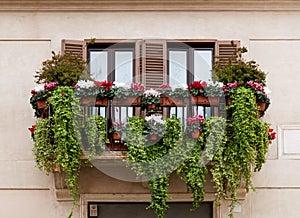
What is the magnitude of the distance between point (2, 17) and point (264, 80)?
4102 mm

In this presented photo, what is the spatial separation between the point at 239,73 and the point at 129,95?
5.24ft

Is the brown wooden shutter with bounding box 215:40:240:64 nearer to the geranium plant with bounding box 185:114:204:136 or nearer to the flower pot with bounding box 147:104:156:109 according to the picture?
the geranium plant with bounding box 185:114:204:136

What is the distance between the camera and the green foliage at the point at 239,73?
415 inches

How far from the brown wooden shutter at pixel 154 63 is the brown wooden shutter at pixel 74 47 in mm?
900

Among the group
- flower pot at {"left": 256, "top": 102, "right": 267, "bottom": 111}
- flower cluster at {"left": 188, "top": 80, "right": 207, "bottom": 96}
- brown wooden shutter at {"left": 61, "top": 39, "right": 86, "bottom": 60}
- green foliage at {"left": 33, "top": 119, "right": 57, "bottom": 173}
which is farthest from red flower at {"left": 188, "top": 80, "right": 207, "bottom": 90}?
green foliage at {"left": 33, "top": 119, "right": 57, "bottom": 173}

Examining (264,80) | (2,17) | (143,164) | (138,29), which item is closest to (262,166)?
(264,80)

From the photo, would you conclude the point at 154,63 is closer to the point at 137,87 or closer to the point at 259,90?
the point at 137,87

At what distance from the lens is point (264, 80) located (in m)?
10.7

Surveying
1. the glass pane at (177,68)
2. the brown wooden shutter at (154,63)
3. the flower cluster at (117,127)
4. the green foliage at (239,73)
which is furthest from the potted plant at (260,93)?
the flower cluster at (117,127)

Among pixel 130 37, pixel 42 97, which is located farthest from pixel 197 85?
pixel 42 97

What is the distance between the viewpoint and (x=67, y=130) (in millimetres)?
10078

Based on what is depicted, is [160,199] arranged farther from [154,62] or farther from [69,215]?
[154,62]

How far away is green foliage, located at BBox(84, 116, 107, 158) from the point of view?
1009cm

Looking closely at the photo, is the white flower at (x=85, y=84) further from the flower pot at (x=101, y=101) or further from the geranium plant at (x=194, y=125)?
the geranium plant at (x=194, y=125)
